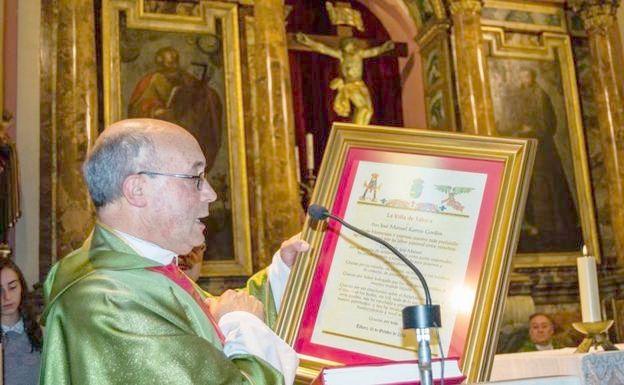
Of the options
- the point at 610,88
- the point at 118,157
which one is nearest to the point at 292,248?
the point at 118,157

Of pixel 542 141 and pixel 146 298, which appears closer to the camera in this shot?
pixel 146 298

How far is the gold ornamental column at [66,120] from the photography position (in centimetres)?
618

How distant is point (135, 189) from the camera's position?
2.12 m

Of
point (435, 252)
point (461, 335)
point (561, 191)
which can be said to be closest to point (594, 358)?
point (461, 335)

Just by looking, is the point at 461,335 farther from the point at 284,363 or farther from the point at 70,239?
the point at 70,239

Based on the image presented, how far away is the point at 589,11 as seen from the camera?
8.88 metres

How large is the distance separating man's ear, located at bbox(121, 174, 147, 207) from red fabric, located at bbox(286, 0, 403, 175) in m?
6.68

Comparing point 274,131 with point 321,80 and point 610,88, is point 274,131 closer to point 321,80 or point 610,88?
point 321,80

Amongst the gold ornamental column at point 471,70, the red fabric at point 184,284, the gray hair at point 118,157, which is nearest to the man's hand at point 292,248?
the red fabric at point 184,284

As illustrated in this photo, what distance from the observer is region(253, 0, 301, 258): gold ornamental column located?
6844 millimetres

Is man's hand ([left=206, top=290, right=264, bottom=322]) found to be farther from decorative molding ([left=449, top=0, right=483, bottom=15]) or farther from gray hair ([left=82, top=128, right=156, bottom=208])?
decorative molding ([left=449, top=0, right=483, bottom=15])

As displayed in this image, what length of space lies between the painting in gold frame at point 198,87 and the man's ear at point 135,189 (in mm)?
4659

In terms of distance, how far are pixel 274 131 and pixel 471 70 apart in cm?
Answer: 253

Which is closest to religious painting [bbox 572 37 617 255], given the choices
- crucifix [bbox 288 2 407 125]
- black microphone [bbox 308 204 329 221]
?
crucifix [bbox 288 2 407 125]
